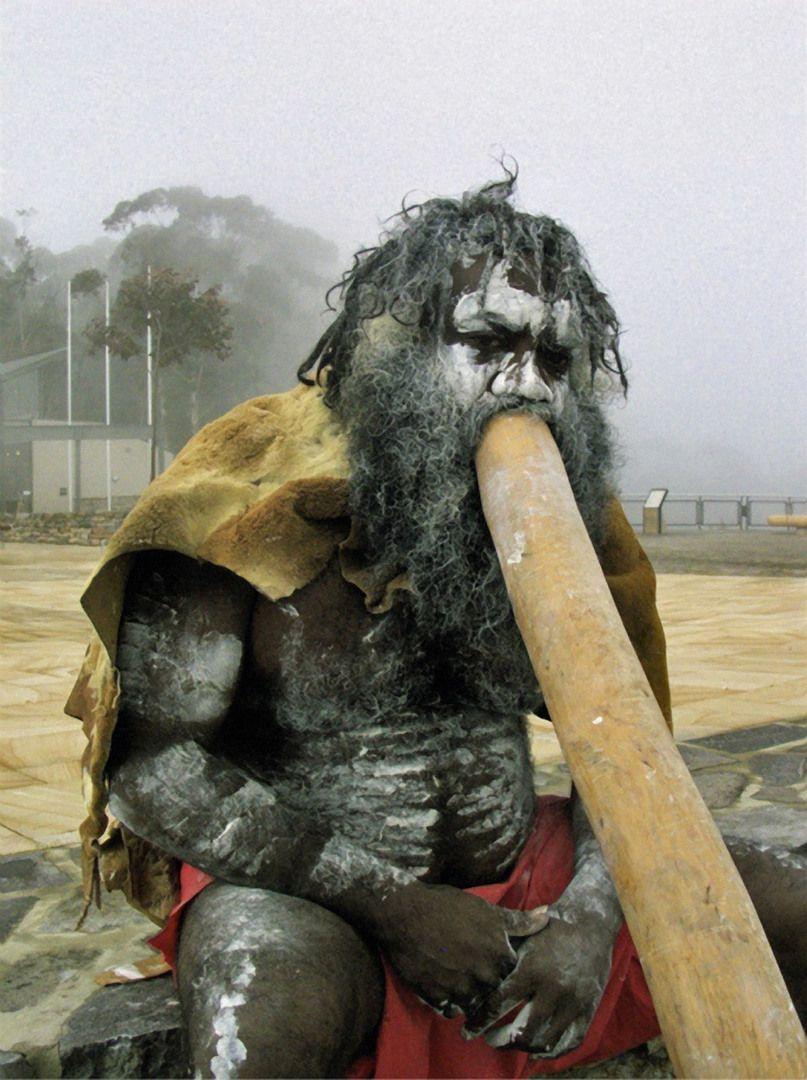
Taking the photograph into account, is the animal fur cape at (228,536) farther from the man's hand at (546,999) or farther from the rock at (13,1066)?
the man's hand at (546,999)

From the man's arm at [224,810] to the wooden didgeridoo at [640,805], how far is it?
370 millimetres

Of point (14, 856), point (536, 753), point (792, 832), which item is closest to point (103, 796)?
point (14, 856)

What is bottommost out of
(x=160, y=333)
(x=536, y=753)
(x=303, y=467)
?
(x=536, y=753)

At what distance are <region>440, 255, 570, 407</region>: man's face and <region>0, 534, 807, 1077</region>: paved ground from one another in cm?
123

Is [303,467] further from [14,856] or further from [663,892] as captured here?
[14,856]

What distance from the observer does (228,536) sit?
6.09 ft

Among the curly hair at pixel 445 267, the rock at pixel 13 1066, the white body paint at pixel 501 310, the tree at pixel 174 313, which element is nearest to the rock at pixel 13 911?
the rock at pixel 13 1066

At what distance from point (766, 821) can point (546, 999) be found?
6.48 ft

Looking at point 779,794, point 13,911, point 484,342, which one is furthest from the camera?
point 779,794

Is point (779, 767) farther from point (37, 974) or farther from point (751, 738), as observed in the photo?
point (37, 974)

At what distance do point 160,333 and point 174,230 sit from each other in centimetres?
1570

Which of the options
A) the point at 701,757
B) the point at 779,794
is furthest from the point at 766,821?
the point at 701,757

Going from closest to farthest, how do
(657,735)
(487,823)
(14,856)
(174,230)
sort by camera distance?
(657,735) < (487,823) < (14,856) < (174,230)

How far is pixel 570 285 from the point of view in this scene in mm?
1957
